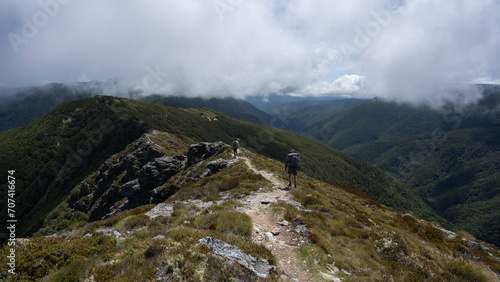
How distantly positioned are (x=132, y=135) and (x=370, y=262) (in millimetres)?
137592

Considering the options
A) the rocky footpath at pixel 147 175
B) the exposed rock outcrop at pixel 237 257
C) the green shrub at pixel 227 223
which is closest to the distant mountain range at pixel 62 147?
the rocky footpath at pixel 147 175

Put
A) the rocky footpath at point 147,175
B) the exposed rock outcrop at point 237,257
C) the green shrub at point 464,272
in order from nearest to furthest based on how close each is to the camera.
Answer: the exposed rock outcrop at point 237,257 → the green shrub at point 464,272 → the rocky footpath at point 147,175

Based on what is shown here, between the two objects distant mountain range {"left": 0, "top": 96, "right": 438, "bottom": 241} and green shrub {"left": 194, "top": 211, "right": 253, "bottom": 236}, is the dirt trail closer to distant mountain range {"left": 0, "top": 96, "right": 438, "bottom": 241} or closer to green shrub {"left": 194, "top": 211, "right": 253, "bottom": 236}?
green shrub {"left": 194, "top": 211, "right": 253, "bottom": 236}

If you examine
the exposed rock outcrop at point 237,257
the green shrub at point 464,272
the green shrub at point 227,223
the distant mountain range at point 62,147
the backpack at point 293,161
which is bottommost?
the distant mountain range at point 62,147

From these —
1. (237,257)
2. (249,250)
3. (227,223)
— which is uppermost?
(237,257)

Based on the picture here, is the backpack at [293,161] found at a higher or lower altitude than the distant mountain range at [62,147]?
higher

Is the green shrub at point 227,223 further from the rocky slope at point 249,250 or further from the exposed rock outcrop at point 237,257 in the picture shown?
the exposed rock outcrop at point 237,257

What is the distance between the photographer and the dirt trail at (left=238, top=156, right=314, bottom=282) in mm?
7384

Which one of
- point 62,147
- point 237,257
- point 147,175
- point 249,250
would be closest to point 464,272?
point 249,250

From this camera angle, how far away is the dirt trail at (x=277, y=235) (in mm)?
7384

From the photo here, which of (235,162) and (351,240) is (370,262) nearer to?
(351,240)

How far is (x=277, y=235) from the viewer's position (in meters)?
10.2

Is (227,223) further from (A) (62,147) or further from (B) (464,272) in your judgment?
(A) (62,147)

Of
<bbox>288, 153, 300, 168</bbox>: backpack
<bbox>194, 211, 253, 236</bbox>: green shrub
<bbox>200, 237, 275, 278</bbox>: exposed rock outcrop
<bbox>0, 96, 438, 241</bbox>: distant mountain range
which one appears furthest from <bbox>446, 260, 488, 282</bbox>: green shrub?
<bbox>0, 96, 438, 241</bbox>: distant mountain range
